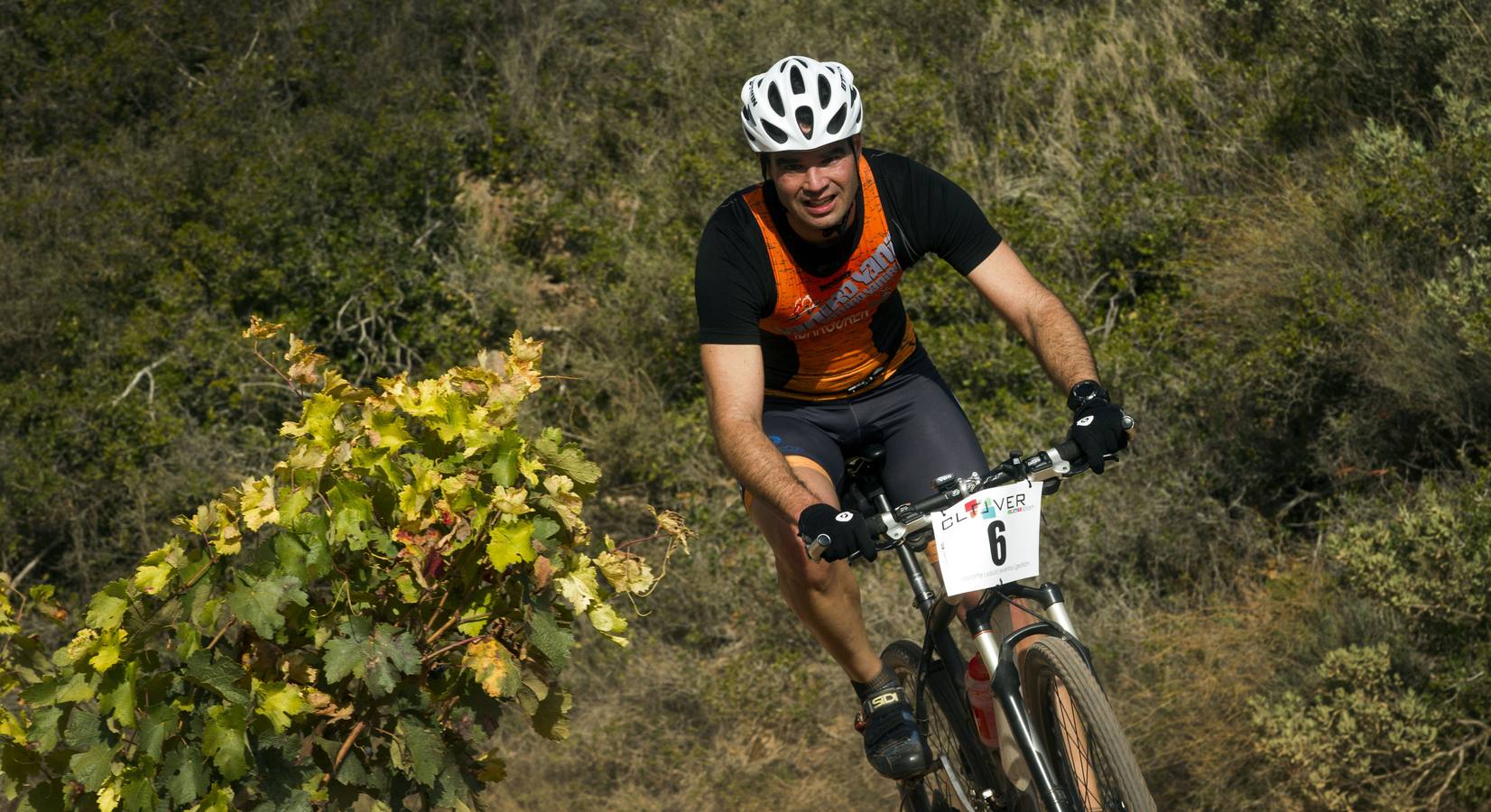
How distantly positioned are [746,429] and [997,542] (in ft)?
2.44

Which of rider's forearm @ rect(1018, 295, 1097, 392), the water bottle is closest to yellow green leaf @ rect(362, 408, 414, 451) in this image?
the water bottle

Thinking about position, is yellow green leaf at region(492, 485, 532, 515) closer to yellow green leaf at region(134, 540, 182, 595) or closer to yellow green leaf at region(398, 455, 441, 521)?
yellow green leaf at region(398, 455, 441, 521)

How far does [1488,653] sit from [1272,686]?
2.50ft

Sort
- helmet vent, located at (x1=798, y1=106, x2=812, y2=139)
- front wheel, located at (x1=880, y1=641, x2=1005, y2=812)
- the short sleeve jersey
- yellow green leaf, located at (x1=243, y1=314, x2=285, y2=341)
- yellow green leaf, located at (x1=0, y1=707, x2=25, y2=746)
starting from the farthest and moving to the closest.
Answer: the short sleeve jersey
helmet vent, located at (x1=798, y1=106, x2=812, y2=139)
front wheel, located at (x1=880, y1=641, x2=1005, y2=812)
yellow green leaf, located at (x1=243, y1=314, x2=285, y2=341)
yellow green leaf, located at (x1=0, y1=707, x2=25, y2=746)

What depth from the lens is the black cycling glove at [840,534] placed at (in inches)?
135

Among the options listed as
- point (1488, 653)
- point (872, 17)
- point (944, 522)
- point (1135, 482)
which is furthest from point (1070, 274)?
point (944, 522)

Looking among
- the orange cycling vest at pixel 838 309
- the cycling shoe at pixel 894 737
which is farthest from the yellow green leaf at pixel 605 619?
the orange cycling vest at pixel 838 309

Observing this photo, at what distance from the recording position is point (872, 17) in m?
10.3

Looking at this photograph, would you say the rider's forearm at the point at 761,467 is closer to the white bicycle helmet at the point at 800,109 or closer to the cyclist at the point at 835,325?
the cyclist at the point at 835,325

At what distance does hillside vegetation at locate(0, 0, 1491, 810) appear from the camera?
19.2 ft

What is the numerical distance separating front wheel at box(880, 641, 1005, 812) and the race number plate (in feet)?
2.02

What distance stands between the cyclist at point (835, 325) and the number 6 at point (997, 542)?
1.57ft

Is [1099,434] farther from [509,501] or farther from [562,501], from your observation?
[509,501]

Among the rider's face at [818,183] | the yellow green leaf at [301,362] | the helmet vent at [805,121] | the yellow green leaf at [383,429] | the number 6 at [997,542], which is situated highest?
the helmet vent at [805,121]
